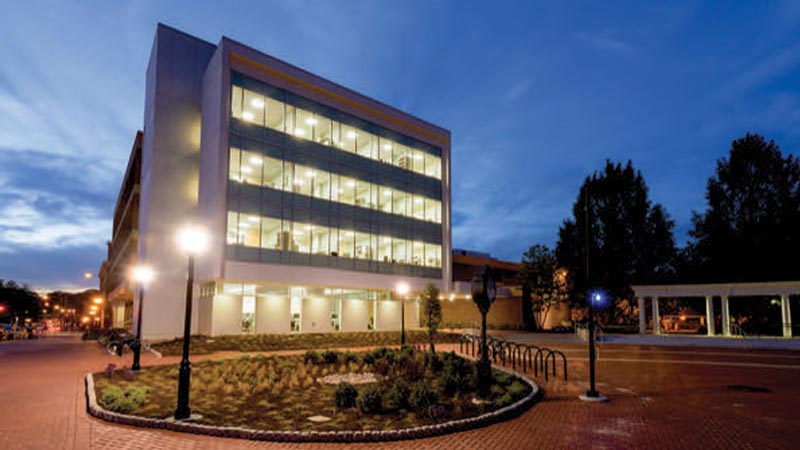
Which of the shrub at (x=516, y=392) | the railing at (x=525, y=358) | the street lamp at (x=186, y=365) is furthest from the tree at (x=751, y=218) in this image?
the street lamp at (x=186, y=365)

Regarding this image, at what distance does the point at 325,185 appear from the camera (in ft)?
132

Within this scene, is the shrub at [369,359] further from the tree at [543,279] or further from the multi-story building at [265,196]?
the tree at [543,279]

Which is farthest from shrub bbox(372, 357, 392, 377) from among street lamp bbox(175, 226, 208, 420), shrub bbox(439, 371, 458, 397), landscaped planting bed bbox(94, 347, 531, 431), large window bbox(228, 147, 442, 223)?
large window bbox(228, 147, 442, 223)

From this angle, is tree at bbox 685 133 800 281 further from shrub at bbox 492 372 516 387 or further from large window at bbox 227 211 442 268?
shrub at bbox 492 372 516 387

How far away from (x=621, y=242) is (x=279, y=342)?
3752 centimetres

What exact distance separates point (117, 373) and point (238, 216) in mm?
19235

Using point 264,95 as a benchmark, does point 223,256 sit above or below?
below

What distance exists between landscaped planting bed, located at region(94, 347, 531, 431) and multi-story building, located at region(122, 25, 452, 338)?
18.5m

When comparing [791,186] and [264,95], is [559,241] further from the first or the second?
[264,95]

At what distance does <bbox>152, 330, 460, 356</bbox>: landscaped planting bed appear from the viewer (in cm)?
2850

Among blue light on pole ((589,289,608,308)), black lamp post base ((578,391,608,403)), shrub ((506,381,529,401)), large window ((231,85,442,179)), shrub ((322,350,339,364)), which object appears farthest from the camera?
blue light on pole ((589,289,608,308))

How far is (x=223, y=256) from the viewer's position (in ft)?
111

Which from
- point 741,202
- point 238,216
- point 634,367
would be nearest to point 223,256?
point 238,216

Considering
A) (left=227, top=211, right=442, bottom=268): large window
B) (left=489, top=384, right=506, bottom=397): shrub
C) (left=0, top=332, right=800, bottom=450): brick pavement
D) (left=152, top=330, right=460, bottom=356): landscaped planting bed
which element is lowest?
(left=152, top=330, right=460, bottom=356): landscaped planting bed
